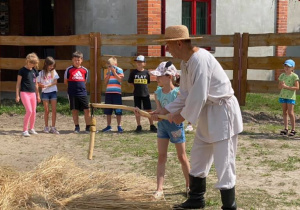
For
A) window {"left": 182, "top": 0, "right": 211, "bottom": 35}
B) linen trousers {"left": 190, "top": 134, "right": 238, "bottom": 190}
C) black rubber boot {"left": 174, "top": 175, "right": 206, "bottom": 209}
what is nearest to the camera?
linen trousers {"left": 190, "top": 134, "right": 238, "bottom": 190}

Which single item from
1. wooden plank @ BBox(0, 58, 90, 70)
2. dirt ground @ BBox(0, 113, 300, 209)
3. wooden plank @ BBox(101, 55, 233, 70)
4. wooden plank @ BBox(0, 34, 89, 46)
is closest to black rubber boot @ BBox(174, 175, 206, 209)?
dirt ground @ BBox(0, 113, 300, 209)

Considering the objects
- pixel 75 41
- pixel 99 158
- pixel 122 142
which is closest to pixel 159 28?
pixel 75 41

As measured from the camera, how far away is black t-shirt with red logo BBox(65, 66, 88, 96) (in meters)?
11.1

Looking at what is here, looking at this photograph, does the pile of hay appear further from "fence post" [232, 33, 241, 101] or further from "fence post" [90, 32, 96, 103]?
"fence post" [232, 33, 241, 101]

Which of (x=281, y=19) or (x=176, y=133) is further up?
(x=281, y=19)

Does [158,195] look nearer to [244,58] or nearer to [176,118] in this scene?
[176,118]

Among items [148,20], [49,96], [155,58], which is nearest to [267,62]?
[155,58]

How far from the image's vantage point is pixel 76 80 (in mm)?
11141

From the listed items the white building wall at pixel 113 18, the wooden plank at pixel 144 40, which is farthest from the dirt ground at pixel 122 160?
the white building wall at pixel 113 18

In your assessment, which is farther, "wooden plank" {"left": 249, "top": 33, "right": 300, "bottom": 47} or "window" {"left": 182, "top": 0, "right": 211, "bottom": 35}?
"window" {"left": 182, "top": 0, "right": 211, "bottom": 35}

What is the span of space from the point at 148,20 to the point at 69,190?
961 cm

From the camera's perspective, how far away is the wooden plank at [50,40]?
1373cm

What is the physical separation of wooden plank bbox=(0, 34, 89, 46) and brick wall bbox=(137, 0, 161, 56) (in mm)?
1921

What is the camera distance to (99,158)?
8.63m
